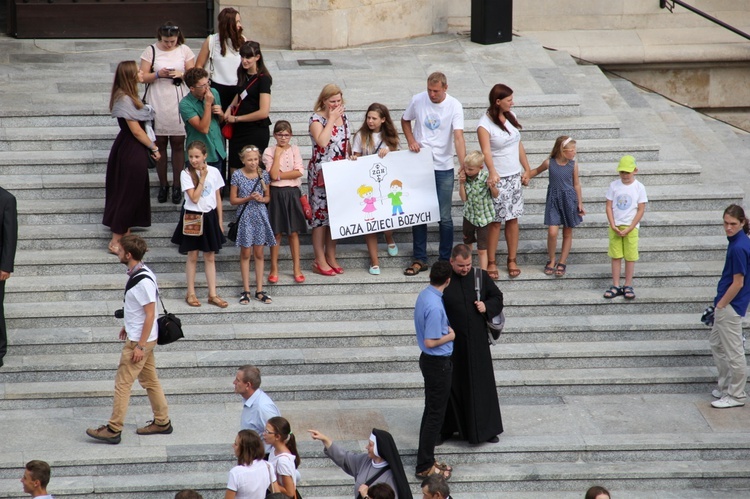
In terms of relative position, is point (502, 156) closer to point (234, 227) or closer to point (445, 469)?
point (234, 227)

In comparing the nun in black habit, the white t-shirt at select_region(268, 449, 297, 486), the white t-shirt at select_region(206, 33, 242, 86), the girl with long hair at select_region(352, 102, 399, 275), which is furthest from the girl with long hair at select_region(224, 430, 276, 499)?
the white t-shirt at select_region(206, 33, 242, 86)

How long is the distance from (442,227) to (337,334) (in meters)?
1.60

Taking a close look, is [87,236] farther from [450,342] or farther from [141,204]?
[450,342]

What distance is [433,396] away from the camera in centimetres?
1073

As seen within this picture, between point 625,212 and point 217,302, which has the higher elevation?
point 625,212

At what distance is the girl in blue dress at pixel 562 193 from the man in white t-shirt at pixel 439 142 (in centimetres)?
88

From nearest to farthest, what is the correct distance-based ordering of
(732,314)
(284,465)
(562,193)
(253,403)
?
(284,465)
(253,403)
(732,314)
(562,193)

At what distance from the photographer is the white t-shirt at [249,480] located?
366 inches

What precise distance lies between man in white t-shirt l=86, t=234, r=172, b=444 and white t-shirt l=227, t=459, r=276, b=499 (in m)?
1.79

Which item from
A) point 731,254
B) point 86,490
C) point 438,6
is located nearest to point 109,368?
point 86,490

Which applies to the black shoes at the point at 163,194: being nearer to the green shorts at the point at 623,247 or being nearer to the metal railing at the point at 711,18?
the green shorts at the point at 623,247

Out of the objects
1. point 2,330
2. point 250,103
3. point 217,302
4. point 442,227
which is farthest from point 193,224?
point 442,227

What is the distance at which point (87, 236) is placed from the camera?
13266 mm

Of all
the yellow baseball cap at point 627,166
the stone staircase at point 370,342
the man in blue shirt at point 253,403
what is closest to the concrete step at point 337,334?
the stone staircase at point 370,342
